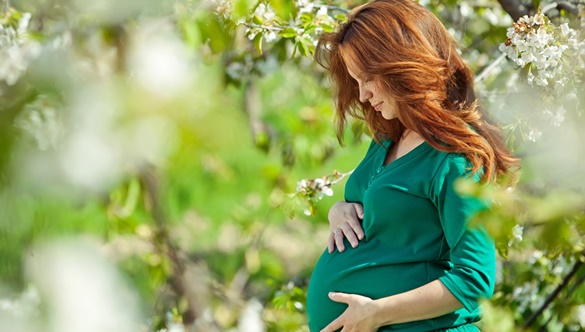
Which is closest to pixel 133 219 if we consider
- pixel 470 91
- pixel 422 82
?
pixel 422 82

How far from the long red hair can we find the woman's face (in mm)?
11

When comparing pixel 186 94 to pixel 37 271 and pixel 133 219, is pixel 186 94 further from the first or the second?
pixel 133 219

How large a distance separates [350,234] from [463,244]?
0.29 metres

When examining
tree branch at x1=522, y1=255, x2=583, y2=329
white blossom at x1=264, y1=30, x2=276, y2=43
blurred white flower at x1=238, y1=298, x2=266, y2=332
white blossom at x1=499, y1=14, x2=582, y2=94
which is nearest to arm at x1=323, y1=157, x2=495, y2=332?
white blossom at x1=499, y1=14, x2=582, y2=94

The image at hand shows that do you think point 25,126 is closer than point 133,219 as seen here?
Yes

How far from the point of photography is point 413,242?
147cm

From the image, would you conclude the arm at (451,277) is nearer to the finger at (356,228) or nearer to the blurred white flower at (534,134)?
the finger at (356,228)

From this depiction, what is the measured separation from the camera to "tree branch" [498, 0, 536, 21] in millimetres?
2352

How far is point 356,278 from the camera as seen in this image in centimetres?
153

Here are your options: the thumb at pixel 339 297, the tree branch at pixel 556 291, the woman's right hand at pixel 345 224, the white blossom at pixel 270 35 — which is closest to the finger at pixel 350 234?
the woman's right hand at pixel 345 224

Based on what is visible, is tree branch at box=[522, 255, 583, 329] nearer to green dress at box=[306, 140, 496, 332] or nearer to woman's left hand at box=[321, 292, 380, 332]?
green dress at box=[306, 140, 496, 332]

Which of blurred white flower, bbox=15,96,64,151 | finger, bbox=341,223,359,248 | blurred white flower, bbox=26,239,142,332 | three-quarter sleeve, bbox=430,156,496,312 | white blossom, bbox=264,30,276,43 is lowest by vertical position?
finger, bbox=341,223,359,248

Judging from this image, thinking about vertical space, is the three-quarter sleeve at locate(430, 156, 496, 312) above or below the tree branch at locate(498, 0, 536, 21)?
above

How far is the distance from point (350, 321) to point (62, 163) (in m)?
1.09
